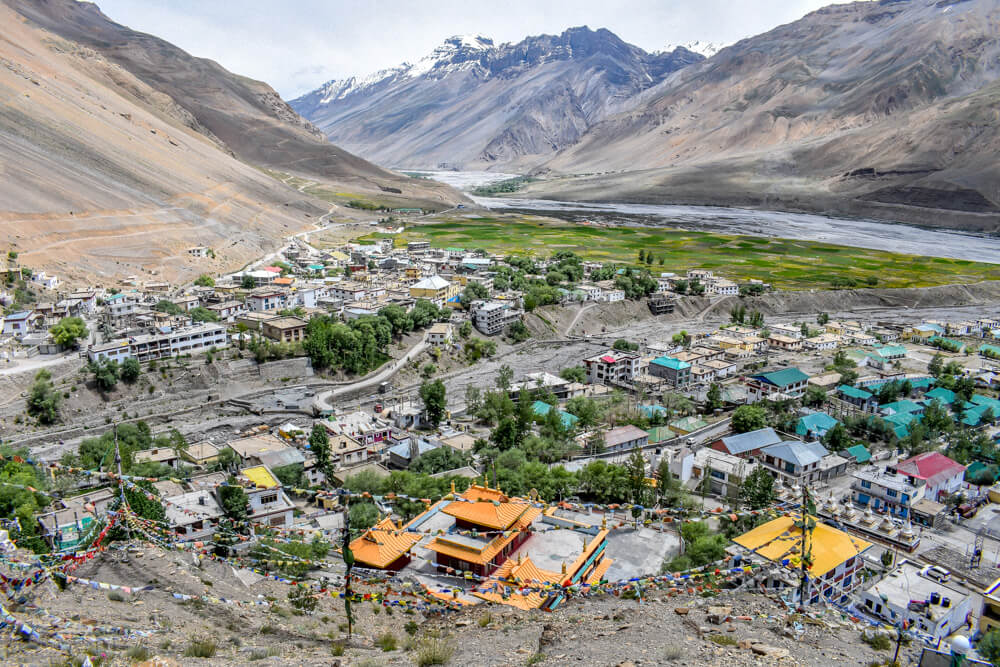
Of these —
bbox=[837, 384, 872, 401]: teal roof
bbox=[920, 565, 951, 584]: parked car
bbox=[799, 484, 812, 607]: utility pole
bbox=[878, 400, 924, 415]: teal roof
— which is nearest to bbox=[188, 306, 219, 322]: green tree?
bbox=[799, 484, 812, 607]: utility pole

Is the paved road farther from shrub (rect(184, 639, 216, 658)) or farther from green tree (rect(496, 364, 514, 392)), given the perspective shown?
shrub (rect(184, 639, 216, 658))

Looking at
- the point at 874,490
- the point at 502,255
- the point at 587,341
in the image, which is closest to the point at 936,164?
the point at 502,255

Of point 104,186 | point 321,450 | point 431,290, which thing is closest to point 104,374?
point 321,450

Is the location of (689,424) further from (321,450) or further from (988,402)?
(321,450)

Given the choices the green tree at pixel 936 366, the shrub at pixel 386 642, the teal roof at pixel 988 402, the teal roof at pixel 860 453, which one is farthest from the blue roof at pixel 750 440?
the shrub at pixel 386 642

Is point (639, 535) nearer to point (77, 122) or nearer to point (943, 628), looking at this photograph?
point (943, 628)

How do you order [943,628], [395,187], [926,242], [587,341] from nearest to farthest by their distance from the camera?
[943,628] → [587,341] → [926,242] → [395,187]
